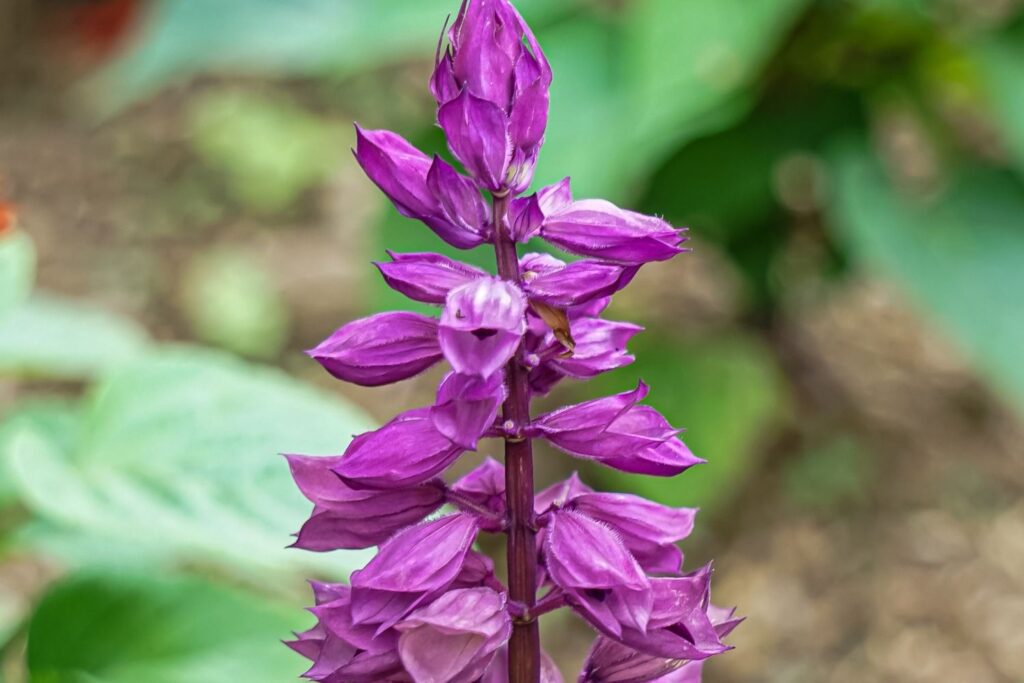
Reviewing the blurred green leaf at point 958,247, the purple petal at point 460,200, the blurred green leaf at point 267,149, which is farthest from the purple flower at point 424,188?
the blurred green leaf at point 267,149

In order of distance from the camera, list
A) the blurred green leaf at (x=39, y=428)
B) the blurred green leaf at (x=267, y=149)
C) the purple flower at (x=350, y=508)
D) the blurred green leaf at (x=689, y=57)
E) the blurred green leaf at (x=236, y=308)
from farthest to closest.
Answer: the blurred green leaf at (x=267, y=149) → the blurred green leaf at (x=236, y=308) → the blurred green leaf at (x=689, y=57) → the blurred green leaf at (x=39, y=428) → the purple flower at (x=350, y=508)

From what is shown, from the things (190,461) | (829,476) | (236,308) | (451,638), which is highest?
(236,308)

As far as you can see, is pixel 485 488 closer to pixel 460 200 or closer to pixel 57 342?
pixel 460 200

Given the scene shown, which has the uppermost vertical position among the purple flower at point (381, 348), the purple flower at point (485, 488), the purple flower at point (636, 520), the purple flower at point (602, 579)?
the purple flower at point (381, 348)

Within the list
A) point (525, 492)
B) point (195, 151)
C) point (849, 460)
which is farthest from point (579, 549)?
point (195, 151)

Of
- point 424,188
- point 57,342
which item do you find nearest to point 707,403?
point 57,342

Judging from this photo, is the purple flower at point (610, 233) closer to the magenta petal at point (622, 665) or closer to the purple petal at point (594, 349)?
the purple petal at point (594, 349)

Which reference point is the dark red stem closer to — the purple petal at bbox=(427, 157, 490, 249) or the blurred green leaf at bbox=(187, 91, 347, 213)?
the purple petal at bbox=(427, 157, 490, 249)
